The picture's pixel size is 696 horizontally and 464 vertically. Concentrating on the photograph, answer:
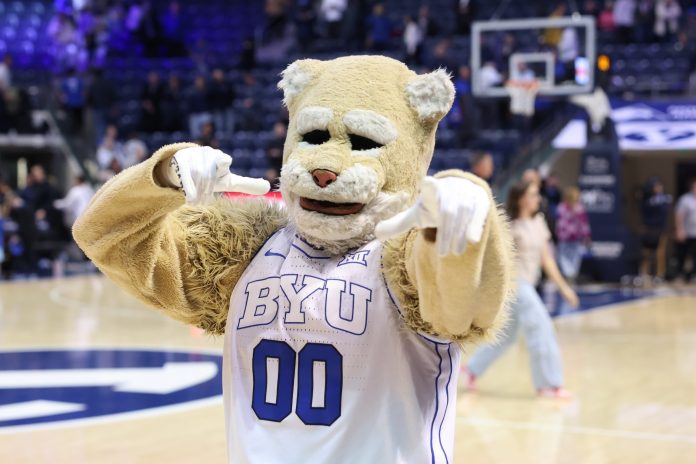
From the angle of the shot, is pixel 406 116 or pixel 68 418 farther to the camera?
pixel 68 418

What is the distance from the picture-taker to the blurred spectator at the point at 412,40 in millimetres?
17141

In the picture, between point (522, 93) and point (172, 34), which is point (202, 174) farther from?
point (172, 34)

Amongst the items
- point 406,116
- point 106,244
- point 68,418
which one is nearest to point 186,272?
point 106,244

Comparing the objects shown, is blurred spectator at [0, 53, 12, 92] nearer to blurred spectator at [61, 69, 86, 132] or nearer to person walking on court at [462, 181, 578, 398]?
blurred spectator at [61, 69, 86, 132]

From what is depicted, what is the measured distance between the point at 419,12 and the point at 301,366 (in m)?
17.1

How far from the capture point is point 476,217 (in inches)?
79.5

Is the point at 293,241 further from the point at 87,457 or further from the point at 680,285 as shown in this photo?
the point at 680,285

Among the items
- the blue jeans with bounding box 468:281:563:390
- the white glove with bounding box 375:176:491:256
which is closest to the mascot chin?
the white glove with bounding box 375:176:491:256

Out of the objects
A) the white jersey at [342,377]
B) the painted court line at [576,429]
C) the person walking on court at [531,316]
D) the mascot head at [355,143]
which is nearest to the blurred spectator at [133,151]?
the person walking on court at [531,316]

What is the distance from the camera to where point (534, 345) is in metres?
6.34

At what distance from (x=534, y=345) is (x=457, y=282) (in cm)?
430

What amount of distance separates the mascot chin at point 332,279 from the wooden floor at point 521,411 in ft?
2.27

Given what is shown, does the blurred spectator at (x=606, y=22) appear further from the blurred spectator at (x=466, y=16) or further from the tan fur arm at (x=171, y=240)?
the tan fur arm at (x=171, y=240)

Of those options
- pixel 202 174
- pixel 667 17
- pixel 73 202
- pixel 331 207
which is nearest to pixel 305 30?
pixel 73 202
